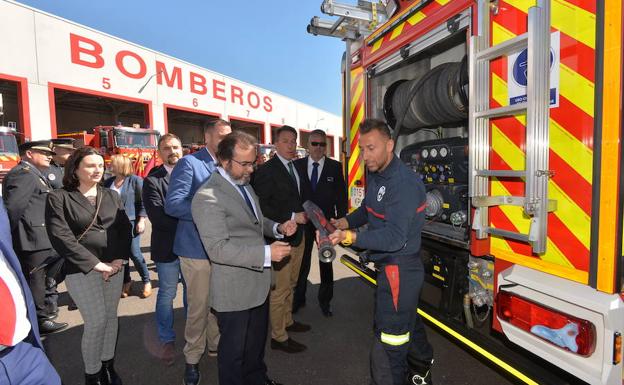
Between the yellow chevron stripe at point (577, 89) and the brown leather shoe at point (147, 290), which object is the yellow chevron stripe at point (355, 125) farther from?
the brown leather shoe at point (147, 290)

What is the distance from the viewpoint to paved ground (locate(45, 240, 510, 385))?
2.73 m

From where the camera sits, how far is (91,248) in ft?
8.11

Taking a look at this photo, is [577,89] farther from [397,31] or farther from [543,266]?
[397,31]

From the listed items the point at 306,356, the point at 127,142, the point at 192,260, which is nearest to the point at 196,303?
the point at 192,260

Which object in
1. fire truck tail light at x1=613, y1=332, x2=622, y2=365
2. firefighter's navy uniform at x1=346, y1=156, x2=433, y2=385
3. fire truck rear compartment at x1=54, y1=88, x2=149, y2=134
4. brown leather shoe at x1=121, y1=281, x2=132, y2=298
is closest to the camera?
fire truck tail light at x1=613, y1=332, x2=622, y2=365

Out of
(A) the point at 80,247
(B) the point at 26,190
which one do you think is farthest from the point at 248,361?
(B) the point at 26,190

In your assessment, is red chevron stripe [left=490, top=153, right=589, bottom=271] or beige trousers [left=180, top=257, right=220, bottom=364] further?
beige trousers [left=180, top=257, right=220, bottom=364]

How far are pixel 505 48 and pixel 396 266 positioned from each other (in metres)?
1.26

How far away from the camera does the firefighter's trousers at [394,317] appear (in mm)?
2045

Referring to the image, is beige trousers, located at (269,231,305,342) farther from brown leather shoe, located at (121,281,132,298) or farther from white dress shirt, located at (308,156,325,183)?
brown leather shoe, located at (121,281,132,298)

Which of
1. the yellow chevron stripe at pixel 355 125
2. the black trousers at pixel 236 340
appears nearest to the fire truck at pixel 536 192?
the yellow chevron stripe at pixel 355 125

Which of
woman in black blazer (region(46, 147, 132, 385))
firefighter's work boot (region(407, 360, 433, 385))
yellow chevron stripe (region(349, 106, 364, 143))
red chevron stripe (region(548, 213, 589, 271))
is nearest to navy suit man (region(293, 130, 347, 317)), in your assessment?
yellow chevron stripe (region(349, 106, 364, 143))

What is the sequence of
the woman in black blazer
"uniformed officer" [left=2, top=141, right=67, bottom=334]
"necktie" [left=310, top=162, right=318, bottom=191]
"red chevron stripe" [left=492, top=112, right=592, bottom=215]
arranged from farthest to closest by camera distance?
"necktie" [left=310, top=162, right=318, bottom=191]
"uniformed officer" [left=2, top=141, right=67, bottom=334]
the woman in black blazer
"red chevron stripe" [left=492, top=112, right=592, bottom=215]

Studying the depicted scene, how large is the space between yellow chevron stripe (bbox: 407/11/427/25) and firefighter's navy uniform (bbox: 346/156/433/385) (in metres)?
1.09
